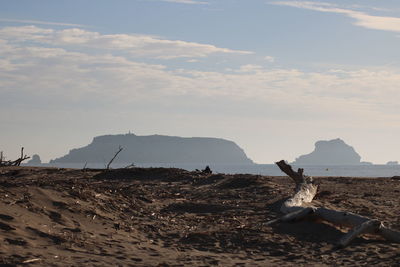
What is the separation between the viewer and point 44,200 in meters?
11.2

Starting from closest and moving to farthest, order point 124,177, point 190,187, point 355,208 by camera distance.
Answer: point 355,208 → point 190,187 → point 124,177

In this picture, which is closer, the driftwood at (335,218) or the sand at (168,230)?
the sand at (168,230)

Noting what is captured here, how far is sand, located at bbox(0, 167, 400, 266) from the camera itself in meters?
9.02

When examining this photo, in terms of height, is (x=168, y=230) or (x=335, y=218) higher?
(x=335, y=218)

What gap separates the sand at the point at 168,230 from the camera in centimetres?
902

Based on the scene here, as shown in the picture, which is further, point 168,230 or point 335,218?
point 168,230

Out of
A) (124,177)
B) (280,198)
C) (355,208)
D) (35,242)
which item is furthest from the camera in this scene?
(124,177)

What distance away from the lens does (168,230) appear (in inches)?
453

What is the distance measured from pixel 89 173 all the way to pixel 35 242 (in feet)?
46.5

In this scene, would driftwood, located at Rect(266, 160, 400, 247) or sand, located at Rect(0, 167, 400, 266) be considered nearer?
sand, located at Rect(0, 167, 400, 266)

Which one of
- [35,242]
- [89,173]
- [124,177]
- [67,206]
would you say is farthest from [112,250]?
[89,173]

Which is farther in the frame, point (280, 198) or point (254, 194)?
point (254, 194)

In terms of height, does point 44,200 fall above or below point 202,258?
above

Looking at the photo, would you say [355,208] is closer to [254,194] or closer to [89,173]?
[254,194]
